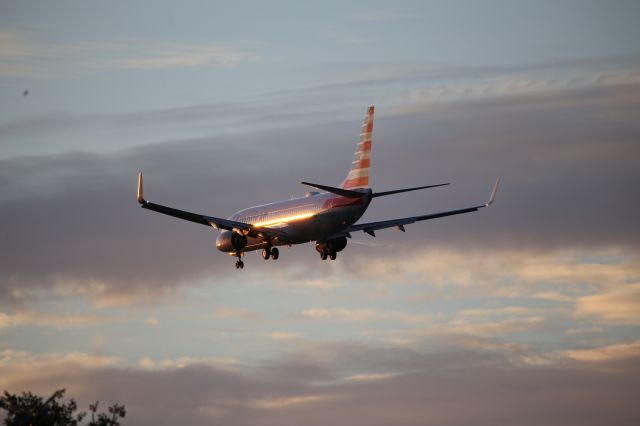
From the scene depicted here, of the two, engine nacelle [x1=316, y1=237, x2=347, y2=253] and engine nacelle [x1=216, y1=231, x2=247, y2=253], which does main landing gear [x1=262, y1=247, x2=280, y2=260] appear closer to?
engine nacelle [x1=216, y1=231, x2=247, y2=253]

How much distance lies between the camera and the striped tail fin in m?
139

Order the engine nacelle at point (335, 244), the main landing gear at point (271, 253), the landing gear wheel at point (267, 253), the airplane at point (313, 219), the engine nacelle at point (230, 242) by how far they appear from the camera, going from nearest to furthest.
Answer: the airplane at point (313, 219)
the engine nacelle at point (335, 244)
the main landing gear at point (271, 253)
the landing gear wheel at point (267, 253)
the engine nacelle at point (230, 242)

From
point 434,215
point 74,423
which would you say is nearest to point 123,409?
point 74,423

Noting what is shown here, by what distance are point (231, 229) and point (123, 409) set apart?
954 inches

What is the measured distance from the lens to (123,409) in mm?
129625

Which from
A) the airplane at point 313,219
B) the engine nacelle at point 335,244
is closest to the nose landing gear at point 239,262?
the airplane at point 313,219

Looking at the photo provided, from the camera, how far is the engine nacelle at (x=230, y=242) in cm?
14862

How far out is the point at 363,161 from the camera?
13962cm

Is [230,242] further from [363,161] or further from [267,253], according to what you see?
[363,161]

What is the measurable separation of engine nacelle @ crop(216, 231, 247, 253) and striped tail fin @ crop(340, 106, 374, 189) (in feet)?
41.6

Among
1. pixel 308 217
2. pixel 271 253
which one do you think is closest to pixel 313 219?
pixel 308 217

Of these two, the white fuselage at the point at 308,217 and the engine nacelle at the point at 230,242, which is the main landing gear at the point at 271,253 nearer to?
the white fuselage at the point at 308,217

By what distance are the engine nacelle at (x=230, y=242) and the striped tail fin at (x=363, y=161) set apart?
41.6 ft

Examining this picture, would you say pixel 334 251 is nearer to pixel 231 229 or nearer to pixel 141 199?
pixel 231 229
